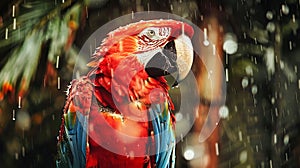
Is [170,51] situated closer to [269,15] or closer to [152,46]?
[152,46]

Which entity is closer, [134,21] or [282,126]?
[134,21]

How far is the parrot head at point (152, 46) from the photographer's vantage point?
5.49 feet

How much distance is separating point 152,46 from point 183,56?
0.31ft

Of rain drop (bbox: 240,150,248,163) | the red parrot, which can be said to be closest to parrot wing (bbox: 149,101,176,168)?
the red parrot

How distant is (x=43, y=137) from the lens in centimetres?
167

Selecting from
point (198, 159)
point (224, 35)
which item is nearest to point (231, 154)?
point (198, 159)

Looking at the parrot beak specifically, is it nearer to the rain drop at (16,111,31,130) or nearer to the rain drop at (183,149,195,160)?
the rain drop at (183,149,195,160)

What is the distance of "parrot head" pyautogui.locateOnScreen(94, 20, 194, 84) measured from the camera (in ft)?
5.49

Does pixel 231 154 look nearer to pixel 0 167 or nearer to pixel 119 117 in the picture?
pixel 119 117

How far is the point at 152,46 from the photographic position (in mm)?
1678

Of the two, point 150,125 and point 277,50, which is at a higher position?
point 277,50

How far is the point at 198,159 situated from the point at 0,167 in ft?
1.92

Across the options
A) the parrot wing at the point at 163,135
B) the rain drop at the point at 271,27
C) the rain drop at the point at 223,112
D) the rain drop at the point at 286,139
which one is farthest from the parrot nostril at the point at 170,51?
the rain drop at the point at 286,139

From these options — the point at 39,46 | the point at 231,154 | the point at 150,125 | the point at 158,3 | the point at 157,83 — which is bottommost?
the point at 231,154
